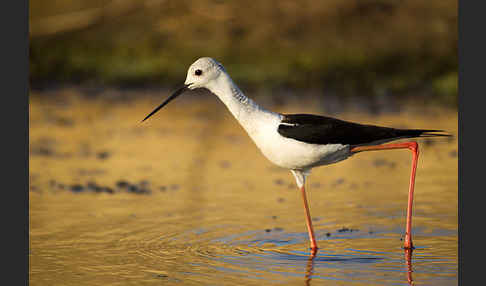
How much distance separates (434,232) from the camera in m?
6.94

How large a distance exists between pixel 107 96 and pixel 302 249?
9.60 metres

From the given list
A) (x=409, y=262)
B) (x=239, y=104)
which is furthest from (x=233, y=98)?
(x=409, y=262)

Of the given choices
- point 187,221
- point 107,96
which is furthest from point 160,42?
point 187,221

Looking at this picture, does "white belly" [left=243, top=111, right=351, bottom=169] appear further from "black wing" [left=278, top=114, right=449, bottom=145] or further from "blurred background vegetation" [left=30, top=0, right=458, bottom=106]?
"blurred background vegetation" [left=30, top=0, right=458, bottom=106]

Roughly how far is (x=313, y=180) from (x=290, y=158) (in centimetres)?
257

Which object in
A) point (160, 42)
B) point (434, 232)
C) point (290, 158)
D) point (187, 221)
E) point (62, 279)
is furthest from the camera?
point (160, 42)

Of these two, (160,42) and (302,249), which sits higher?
(160,42)

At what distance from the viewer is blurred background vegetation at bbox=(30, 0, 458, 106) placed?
15.6 metres

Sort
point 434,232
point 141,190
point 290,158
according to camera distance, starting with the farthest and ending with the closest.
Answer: point 141,190 < point 434,232 < point 290,158

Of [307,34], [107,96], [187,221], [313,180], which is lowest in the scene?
[187,221]

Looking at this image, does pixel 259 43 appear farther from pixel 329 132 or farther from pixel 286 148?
pixel 286 148

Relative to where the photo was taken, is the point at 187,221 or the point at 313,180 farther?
the point at 313,180

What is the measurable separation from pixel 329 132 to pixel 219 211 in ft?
5.46

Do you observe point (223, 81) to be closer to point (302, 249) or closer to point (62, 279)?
point (302, 249)
